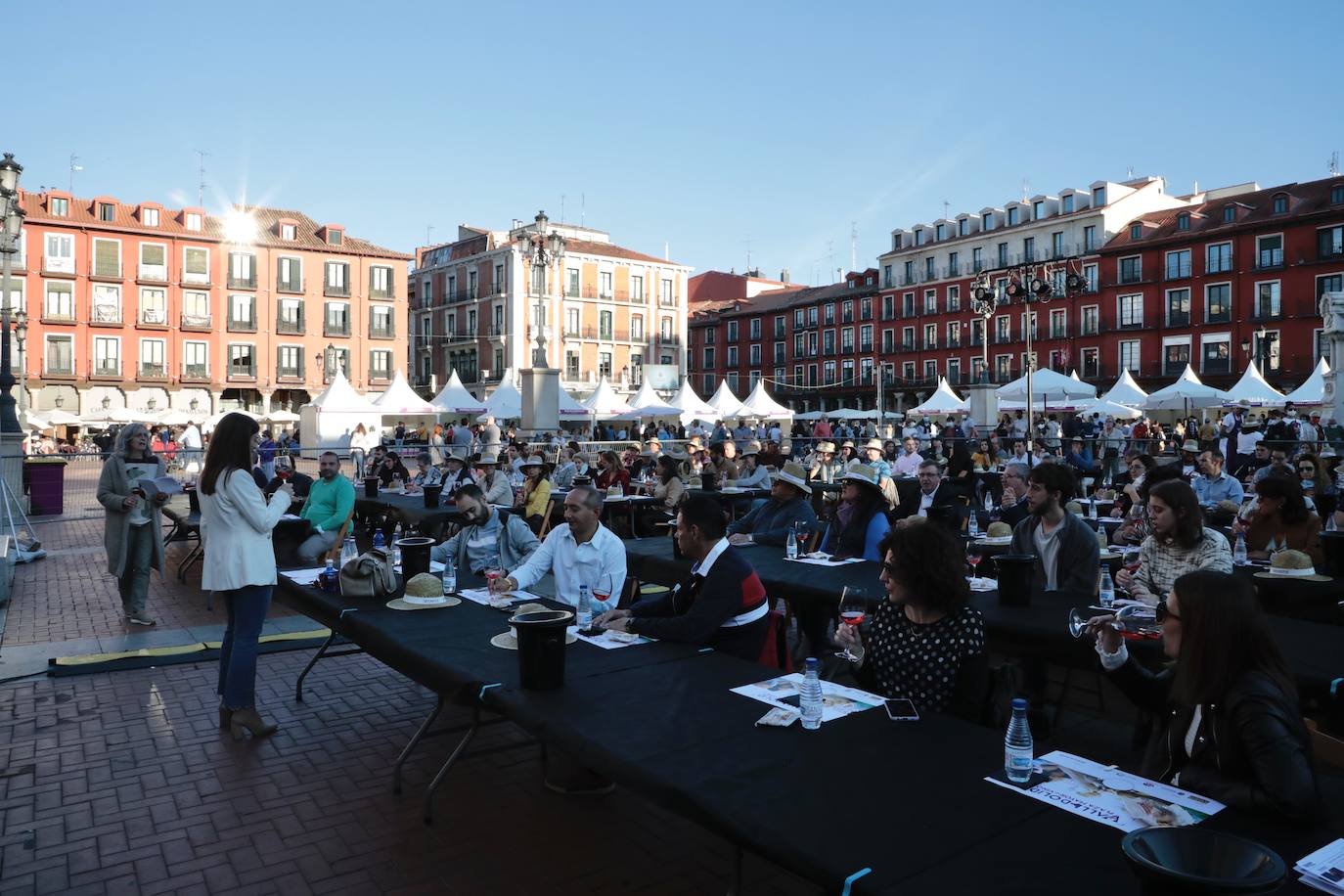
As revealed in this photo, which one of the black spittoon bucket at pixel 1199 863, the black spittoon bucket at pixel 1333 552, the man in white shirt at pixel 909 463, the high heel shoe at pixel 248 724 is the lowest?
the high heel shoe at pixel 248 724

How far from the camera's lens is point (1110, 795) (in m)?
2.46

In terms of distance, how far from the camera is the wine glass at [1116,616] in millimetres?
4150

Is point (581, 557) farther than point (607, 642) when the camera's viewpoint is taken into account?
Yes

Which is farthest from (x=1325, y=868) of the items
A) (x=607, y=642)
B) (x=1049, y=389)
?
(x=1049, y=389)

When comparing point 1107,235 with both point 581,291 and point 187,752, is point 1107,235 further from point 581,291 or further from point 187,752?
point 187,752

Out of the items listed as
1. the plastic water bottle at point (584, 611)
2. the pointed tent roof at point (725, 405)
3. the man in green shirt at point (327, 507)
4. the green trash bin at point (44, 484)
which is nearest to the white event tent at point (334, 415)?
the green trash bin at point (44, 484)

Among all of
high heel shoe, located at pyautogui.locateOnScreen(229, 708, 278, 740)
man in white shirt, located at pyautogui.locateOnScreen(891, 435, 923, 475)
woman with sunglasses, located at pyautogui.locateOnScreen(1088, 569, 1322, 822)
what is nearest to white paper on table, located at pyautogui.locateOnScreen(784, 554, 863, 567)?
high heel shoe, located at pyautogui.locateOnScreen(229, 708, 278, 740)

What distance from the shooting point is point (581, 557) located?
5.32m

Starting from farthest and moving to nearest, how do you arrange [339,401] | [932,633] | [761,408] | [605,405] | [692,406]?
[761,408] < [692,406] < [605,405] < [339,401] < [932,633]

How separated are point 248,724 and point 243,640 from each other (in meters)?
0.47

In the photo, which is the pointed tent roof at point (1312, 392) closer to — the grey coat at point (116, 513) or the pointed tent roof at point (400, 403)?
the pointed tent roof at point (400, 403)

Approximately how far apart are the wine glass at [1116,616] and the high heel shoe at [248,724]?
429 centimetres

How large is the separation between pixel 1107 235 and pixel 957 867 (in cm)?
5488

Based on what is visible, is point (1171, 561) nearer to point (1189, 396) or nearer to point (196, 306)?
point (1189, 396)
